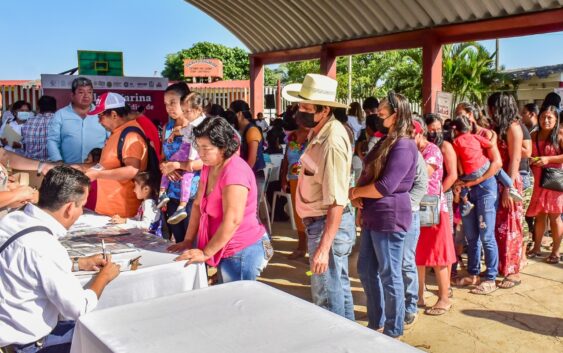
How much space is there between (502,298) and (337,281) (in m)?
2.29

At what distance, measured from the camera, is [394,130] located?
3.50m

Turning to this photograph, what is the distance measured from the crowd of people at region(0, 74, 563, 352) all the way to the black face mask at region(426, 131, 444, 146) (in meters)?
0.03

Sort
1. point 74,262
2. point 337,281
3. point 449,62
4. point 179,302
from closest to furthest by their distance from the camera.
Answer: point 179,302 < point 74,262 < point 337,281 < point 449,62

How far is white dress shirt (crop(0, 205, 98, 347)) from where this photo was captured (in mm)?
2117

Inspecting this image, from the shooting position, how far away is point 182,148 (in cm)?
423

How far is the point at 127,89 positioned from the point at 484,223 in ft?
19.8

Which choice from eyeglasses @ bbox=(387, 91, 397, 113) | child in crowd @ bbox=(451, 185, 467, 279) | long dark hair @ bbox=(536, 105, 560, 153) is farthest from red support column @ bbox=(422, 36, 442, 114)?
eyeglasses @ bbox=(387, 91, 397, 113)

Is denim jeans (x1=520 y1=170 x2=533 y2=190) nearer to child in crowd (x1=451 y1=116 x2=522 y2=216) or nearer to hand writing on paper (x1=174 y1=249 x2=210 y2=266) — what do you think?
child in crowd (x1=451 y1=116 x2=522 y2=216)

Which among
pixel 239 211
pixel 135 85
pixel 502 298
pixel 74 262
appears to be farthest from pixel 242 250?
pixel 135 85

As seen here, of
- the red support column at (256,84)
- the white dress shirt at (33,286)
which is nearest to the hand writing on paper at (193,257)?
the white dress shirt at (33,286)

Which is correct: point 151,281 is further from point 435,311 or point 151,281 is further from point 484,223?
point 484,223

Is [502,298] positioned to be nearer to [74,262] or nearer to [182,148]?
[182,148]

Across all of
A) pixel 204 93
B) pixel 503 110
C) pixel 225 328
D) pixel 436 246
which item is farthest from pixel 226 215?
pixel 204 93

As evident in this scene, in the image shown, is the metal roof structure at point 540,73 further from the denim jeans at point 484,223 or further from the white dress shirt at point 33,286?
the white dress shirt at point 33,286
